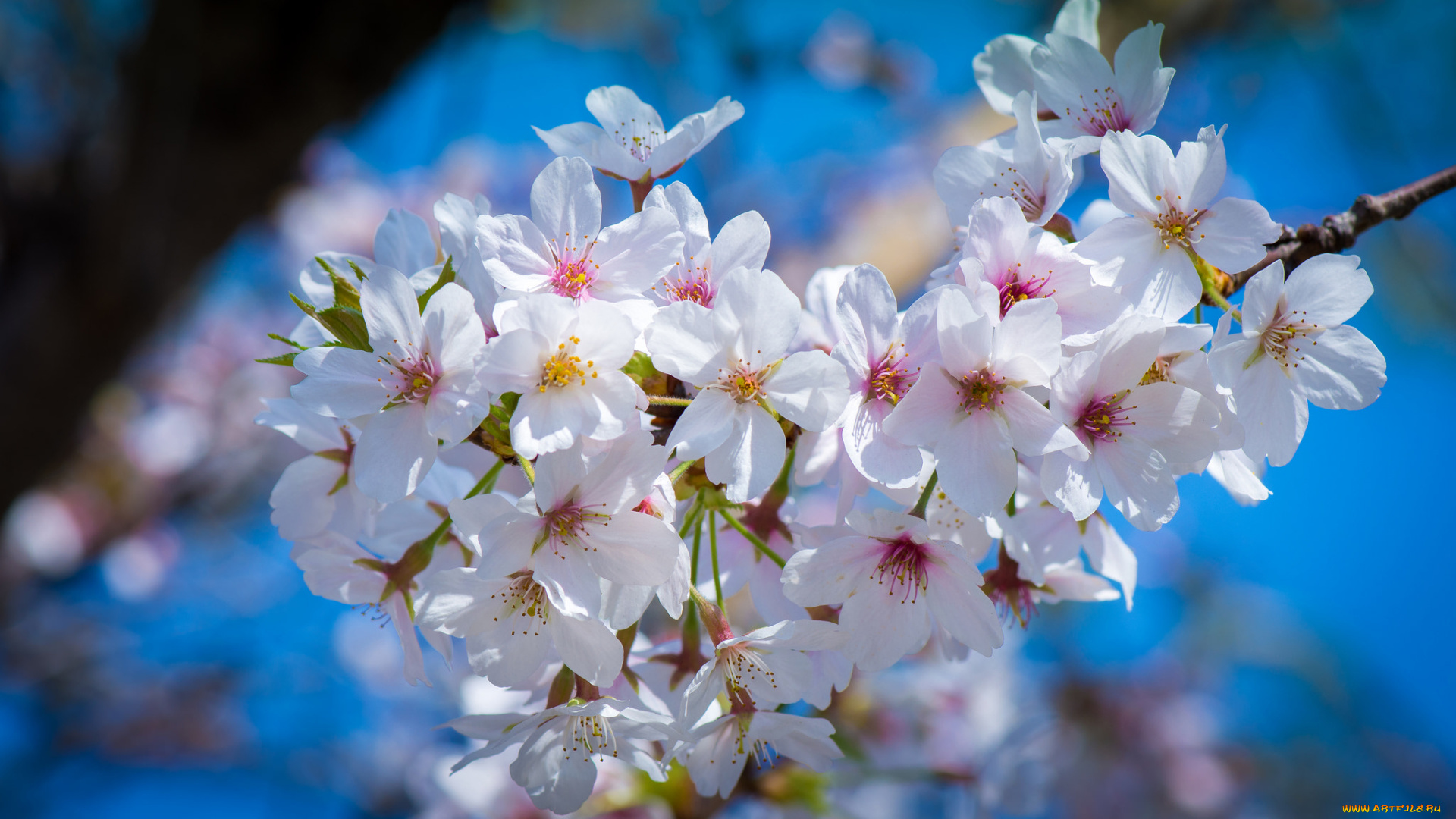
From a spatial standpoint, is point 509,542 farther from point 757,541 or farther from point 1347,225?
point 1347,225

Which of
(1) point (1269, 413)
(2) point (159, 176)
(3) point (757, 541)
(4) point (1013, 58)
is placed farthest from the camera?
(2) point (159, 176)

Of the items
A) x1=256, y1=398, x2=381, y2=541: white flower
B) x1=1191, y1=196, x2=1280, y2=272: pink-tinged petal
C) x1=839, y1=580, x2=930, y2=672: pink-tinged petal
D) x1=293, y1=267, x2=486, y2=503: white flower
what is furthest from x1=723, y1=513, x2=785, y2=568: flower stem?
x1=1191, y1=196, x2=1280, y2=272: pink-tinged petal

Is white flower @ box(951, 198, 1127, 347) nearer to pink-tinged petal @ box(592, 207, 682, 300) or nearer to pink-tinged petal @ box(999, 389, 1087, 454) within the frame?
pink-tinged petal @ box(999, 389, 1087, 454)


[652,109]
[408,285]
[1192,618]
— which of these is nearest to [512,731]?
[408,285]

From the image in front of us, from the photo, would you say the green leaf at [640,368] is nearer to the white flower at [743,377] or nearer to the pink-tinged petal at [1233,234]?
the white flower at [743,377]

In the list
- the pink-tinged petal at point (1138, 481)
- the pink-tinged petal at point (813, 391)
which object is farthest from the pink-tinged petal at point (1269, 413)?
the pink-tinged petal at point (813, 391)

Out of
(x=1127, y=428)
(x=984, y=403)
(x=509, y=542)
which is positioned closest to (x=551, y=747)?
(x=509, y=542)
